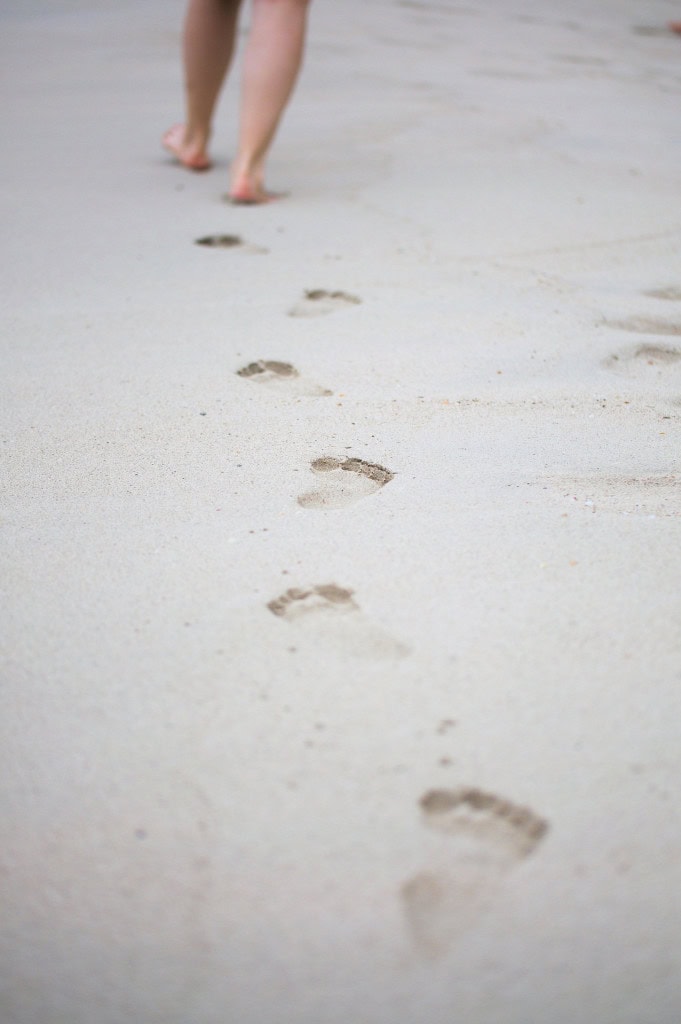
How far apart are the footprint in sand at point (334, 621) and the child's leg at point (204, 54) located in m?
1.88

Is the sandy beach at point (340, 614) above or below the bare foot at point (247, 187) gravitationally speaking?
below

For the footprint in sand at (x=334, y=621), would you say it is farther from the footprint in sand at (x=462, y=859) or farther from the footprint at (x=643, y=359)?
the footprint at (x=643, y=359)

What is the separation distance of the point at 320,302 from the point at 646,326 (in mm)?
613

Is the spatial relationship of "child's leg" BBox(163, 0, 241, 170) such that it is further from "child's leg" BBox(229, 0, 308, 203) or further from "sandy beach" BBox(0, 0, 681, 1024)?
"sandy beach" BBox(0, 0, 681, 1024)

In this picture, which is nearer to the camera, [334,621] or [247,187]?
[334,621]

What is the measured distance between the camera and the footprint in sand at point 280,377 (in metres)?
1.38

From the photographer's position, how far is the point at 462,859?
2.26ft

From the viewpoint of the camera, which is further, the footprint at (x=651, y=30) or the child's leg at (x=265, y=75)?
the footprint at (x=651, y=30)

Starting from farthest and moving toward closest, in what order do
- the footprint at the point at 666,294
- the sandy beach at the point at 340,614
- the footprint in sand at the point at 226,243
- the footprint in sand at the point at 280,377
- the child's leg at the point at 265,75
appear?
the child's leg at the point at 265,75 < the footprint in sand at the point at 226,243 < the footprint at the point at 666,294 < the footprint in sand at the point at 280,377 < the sandy beach at the point at 340,614

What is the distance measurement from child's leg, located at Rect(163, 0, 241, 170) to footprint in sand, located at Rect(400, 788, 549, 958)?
2.18 metres

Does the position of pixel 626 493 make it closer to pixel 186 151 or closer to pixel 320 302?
pixel 320 302

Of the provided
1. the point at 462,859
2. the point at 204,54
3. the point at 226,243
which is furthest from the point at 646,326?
the point at 204,54

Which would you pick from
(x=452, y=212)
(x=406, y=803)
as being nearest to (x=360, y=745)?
(x=406, y=803)

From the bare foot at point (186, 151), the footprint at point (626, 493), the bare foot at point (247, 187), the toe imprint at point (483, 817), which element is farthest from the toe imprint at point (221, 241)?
the toe imprint at point (483, 817)
